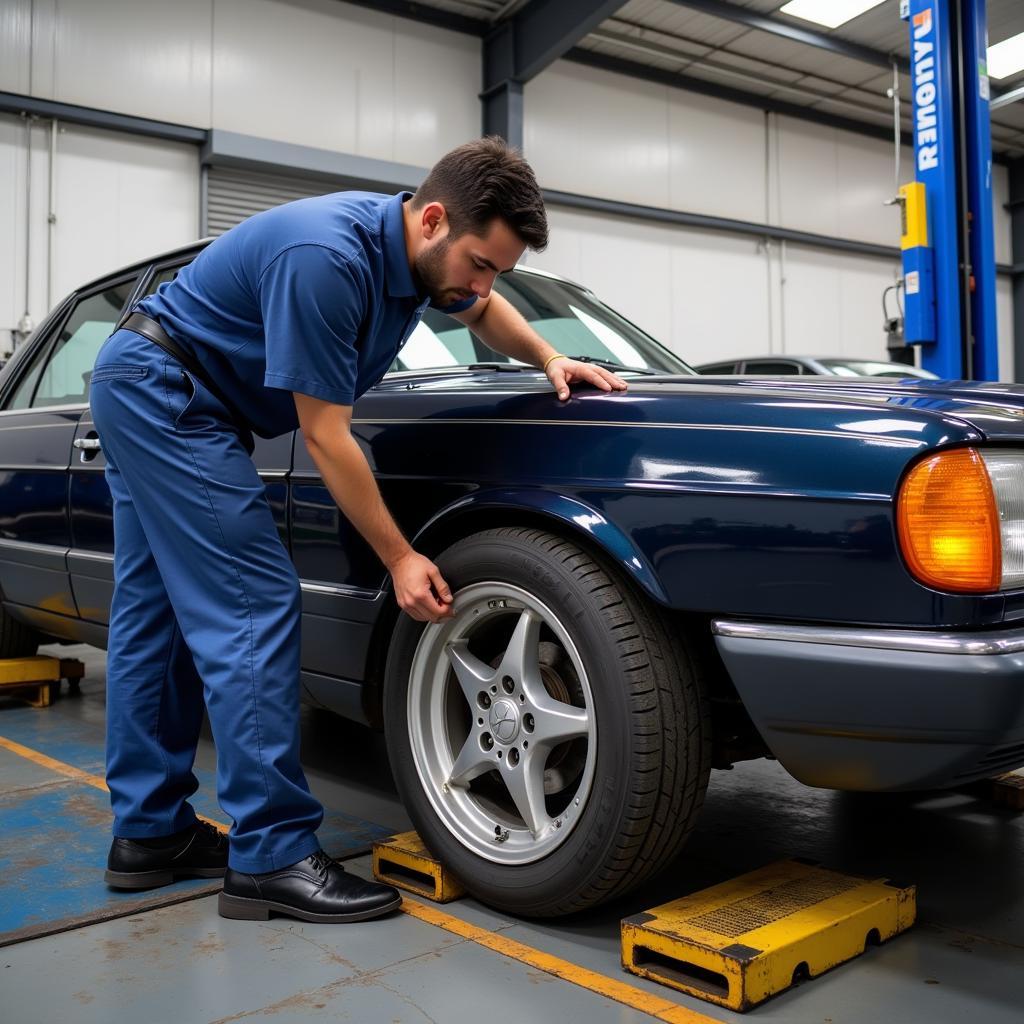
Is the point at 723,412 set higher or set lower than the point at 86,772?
higher

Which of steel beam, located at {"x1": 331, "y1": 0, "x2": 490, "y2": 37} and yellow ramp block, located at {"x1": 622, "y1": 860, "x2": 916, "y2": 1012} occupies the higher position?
steel beam, located at {"x1": 331, "y1": 0, "x2": 490, "y2": 37}

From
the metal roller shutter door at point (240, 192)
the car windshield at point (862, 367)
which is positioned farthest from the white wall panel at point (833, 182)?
the car windshield at point (862, 367)

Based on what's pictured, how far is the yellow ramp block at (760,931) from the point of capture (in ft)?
5.49

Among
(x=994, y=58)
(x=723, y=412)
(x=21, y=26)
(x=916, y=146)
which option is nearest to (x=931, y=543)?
(x=723, y=412)

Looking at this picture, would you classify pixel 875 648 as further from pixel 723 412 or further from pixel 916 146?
pixel 916 146

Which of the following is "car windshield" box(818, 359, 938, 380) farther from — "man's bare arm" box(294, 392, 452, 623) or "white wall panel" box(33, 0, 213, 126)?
"white wall panel" box(33, 0, 213, 126)

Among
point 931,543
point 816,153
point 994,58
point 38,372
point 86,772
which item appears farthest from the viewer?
point 816,153

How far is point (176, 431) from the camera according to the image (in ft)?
6.77

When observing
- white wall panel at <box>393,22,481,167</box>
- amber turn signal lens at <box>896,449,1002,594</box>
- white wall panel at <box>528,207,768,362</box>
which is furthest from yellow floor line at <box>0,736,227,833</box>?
white wall panel at <box>528,207,768,362</box>

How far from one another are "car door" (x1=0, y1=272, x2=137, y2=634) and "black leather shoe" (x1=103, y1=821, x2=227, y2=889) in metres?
1.30

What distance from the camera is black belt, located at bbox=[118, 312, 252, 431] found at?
82.7 inches

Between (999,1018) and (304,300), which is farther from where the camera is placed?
(304,300)

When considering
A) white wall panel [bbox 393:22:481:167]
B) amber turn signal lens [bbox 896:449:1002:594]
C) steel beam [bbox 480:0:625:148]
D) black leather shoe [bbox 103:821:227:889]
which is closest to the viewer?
amber turn signal lens [bbox 896:449:1002:594]

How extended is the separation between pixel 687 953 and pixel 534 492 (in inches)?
32.8
